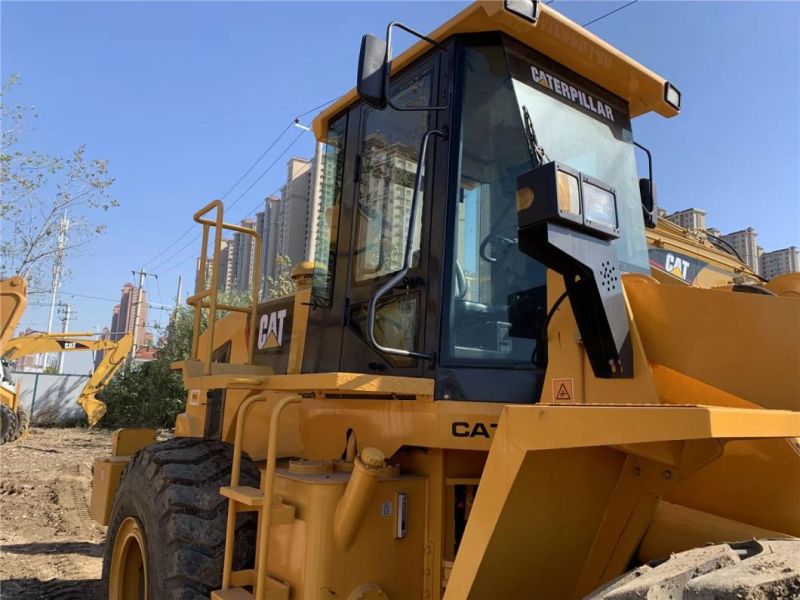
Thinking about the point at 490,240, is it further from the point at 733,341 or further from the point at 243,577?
the point at 243,577

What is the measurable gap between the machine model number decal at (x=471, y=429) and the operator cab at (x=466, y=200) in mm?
111

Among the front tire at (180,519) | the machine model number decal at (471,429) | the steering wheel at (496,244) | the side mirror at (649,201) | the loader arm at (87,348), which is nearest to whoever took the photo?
the machine model number decal at (471,429)

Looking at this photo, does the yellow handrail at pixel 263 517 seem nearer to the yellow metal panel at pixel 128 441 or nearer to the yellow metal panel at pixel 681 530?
the yellow metal panel at pixel 681 530

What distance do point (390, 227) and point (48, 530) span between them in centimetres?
661

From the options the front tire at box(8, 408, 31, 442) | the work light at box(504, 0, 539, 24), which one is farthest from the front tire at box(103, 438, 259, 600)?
the front tire at box(8, 408, 31, 442)

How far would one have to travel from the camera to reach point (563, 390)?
2.26m

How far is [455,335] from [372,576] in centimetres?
95

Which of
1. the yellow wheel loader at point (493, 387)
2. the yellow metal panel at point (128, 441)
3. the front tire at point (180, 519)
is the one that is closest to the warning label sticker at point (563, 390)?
the yellow wheel loader at point (493, 387)

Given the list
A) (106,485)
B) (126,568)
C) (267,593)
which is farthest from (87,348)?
(267,593)

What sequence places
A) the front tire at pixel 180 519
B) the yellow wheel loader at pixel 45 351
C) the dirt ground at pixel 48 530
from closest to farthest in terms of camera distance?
1. the front tire at pixel 180 519
2. the dirt ground at pixel 48 530
3. the yellow wheel loader at pixel 45 351

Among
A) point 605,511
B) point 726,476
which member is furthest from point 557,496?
point 726,476

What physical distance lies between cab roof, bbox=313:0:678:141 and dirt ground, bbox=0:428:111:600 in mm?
4535

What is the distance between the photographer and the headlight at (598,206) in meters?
1.94

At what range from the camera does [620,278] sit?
2.11m
